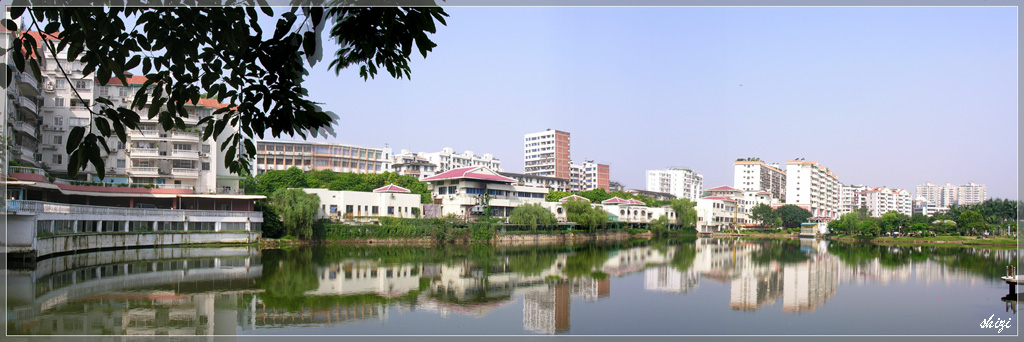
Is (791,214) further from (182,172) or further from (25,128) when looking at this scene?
(25,128)

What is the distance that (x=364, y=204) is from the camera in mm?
25656

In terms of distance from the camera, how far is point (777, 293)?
11961 millimetres

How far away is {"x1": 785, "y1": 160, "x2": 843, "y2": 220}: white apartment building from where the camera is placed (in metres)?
54.2

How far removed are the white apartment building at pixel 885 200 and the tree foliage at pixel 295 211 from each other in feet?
204

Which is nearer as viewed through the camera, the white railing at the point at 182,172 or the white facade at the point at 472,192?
the white railing at the point at 182,172

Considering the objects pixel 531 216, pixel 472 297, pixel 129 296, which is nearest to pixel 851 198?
pixel 531 216

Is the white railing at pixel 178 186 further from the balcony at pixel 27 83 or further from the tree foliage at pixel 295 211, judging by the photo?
the balcony at pixel 27 83

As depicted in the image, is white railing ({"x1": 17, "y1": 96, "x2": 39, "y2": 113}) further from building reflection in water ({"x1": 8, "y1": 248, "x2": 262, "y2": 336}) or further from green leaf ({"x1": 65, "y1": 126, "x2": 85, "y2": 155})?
green leaf ({"x1": 65, "y1": 126, "x2": 85, "y2": 155})

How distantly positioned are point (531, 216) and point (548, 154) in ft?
92.6

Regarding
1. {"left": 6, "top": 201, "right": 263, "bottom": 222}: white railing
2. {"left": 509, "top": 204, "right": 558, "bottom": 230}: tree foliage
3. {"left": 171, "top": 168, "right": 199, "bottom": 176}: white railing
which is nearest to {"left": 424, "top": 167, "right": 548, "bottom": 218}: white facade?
{"left": 509, "top": 204, "right": 558, "bottom": 230}: tree foliage

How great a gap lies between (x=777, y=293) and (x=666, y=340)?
541cm

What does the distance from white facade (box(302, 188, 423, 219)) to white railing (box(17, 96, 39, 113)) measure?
27.0ft

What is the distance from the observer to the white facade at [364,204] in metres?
24.4

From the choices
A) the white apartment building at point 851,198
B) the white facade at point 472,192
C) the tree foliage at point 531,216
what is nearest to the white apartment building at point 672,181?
the white apartment building at point 851,198
